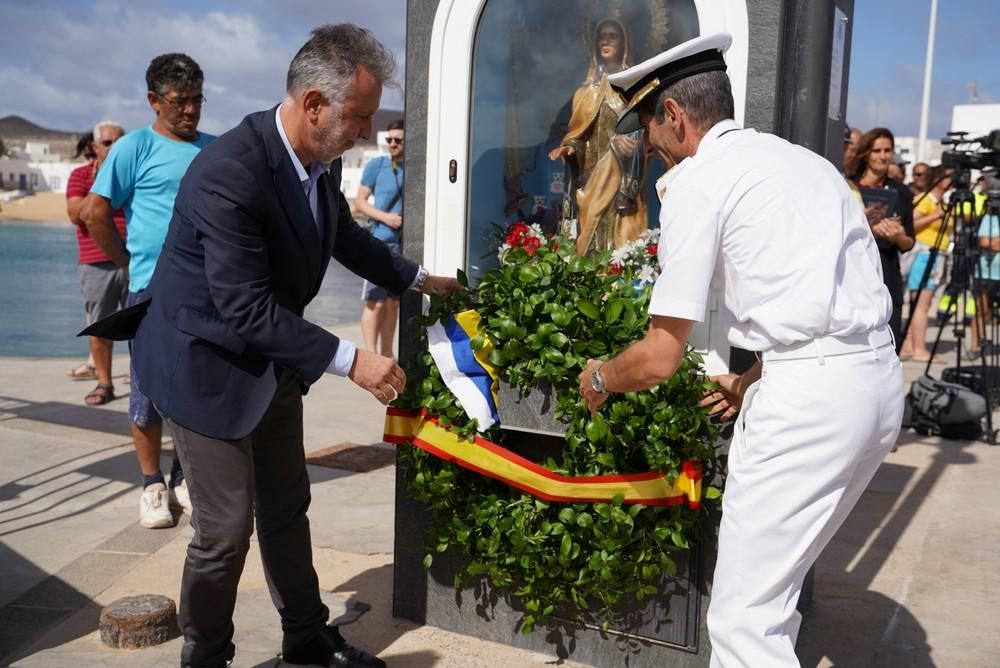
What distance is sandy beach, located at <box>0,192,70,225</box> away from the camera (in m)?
82.1

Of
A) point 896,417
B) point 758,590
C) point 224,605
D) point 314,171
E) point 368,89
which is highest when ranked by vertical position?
point 368,89

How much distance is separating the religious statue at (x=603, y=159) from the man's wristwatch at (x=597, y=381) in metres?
1.07

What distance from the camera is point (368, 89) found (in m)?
2.93

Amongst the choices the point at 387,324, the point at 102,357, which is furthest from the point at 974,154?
the point at 102,357

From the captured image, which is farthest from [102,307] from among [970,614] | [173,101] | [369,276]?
[970,614]

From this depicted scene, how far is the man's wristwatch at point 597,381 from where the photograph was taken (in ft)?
9.35

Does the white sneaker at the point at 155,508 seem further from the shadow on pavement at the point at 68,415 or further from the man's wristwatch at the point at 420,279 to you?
the man's wristwatch at the point at 420,279

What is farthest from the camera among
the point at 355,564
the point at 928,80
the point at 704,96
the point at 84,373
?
the point at 928,80

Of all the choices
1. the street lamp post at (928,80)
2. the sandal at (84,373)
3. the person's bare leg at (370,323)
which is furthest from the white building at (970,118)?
the sandal at (84,373)

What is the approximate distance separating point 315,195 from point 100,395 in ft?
16.5

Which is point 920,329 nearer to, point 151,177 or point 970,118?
point 151,177

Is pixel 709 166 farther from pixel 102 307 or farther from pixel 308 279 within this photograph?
pixel 102 307

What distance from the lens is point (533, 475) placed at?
11.2 ft

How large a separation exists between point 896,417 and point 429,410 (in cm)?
157
